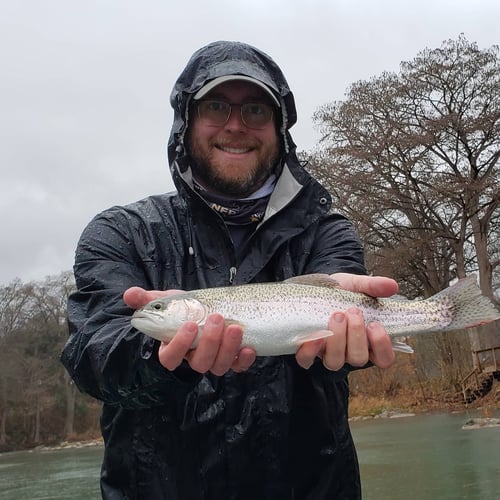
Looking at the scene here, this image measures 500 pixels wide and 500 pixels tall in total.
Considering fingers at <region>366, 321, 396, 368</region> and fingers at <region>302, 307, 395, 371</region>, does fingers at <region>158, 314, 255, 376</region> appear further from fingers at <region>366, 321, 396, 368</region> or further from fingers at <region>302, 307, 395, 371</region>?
fingers at <region>366, 321, 396, 368</region>

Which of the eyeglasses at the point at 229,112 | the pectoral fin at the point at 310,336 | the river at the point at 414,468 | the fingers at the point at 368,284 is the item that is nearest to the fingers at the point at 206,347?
the pectoral fin at the point at 310,336

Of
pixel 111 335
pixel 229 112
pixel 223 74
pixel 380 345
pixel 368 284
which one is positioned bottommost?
pixel 380 345

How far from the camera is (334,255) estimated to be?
123 inches

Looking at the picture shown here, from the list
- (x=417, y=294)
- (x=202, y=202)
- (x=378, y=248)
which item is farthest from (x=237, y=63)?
(x=417, y=294)

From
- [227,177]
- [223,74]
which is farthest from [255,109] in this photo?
[227,177]

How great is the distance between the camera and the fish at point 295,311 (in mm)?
2535

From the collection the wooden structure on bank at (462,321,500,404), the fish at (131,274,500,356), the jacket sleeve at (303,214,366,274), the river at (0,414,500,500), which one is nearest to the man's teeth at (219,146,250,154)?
the jacket sleeve at (303,214,366,274)

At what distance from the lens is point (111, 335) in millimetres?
2438

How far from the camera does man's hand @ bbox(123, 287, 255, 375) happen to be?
2303mm

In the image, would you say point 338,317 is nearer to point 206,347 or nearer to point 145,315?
point 206,347

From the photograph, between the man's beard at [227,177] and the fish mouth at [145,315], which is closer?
the fish mouth at [145,315]

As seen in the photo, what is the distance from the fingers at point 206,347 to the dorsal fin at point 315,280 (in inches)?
21.4

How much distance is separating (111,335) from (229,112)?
145cm

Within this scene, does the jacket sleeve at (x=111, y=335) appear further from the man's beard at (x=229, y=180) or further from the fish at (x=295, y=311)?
the man's beard at (x=229, y=180)
